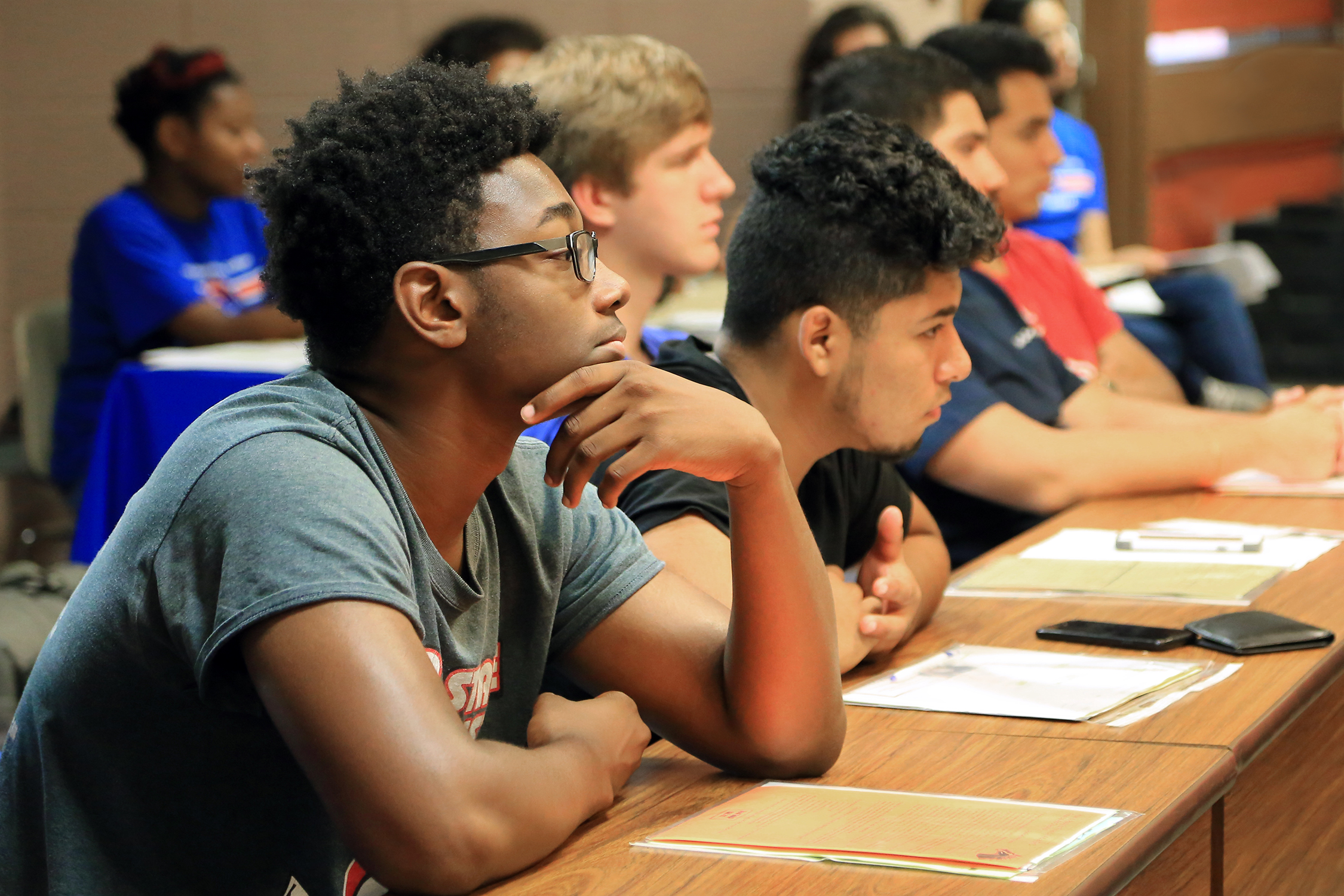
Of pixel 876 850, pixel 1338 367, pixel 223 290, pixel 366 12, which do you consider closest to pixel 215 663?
pixel 876 850

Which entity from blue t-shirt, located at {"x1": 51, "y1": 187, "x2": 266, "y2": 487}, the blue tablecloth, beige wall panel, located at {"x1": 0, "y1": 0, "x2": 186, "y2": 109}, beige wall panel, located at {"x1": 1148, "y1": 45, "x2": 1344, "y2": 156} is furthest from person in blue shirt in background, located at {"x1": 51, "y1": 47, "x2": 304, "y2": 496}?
beige wall panel, located at {"x1": 1148, "y1": 45, "x2": 1344, "y2": 156}

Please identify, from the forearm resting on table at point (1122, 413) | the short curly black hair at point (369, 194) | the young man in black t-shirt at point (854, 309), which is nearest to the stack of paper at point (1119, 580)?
the young man in black t-shirt at point (854, 309)

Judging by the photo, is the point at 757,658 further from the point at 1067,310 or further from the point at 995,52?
the point at 995,52

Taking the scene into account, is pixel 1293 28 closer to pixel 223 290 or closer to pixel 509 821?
pixel 223 290

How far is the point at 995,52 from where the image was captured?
311 cm

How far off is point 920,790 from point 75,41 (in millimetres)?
4161

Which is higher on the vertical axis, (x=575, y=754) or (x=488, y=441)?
(x=488, y=441)

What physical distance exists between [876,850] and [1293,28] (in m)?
8.63

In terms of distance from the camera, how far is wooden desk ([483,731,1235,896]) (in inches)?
37.4

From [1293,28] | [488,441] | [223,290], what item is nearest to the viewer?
[488,441]

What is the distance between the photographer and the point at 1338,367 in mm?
6691

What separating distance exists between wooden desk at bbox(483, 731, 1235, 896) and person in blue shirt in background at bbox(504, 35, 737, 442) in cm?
109

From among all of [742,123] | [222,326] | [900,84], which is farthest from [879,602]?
[742,123]

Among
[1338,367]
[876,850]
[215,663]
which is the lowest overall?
[1338,367]
